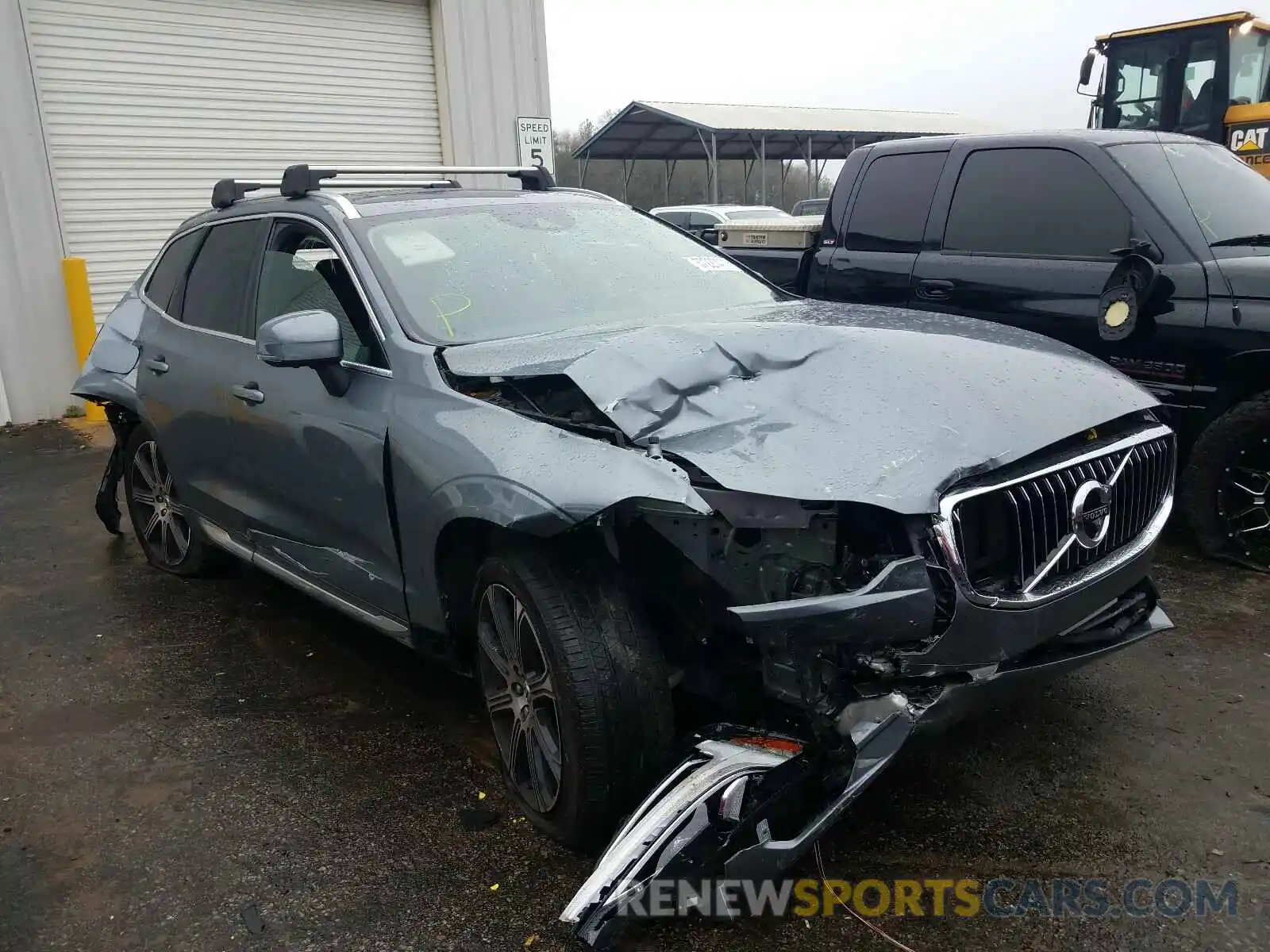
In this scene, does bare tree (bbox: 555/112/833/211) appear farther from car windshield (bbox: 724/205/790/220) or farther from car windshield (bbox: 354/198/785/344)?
car windshield (bbox: 354/198/785/344)

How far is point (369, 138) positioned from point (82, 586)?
23.8 ft

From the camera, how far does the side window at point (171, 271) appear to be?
475cm

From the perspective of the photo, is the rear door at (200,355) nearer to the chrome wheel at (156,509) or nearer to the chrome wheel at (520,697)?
the chrome wheel at (156,509)

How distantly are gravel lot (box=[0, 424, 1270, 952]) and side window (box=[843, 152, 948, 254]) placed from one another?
7.46 feet

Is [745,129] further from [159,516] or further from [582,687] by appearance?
[582,687]

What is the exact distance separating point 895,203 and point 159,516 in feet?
14.0

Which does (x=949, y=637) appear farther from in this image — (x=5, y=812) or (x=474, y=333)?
(x=5, y=812)

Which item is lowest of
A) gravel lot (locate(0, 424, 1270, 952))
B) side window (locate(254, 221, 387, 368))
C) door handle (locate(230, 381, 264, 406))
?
gravel lot (locate(0, 424, 1270, 952))

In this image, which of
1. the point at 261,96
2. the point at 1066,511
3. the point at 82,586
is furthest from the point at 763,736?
the point at 261,96

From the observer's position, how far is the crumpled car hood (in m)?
2.39

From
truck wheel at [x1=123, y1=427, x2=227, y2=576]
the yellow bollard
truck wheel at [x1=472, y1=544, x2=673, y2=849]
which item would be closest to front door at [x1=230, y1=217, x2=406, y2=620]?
truck wheel at [x1=472, y1=544, x2=673, y2=849]

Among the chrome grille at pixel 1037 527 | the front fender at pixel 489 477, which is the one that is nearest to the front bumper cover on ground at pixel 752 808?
the chrome grille at pixel 1037 527

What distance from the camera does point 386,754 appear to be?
11.2ft

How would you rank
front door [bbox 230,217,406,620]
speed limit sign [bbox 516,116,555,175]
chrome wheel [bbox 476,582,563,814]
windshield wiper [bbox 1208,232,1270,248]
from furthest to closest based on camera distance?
speed limit sign [bbox 516,116,555,175], windshield wiper [bbox 1208,232,1270,248], front door [bbox 230,217,406,620], chrome wheel [bbox 476,582,563,814]
